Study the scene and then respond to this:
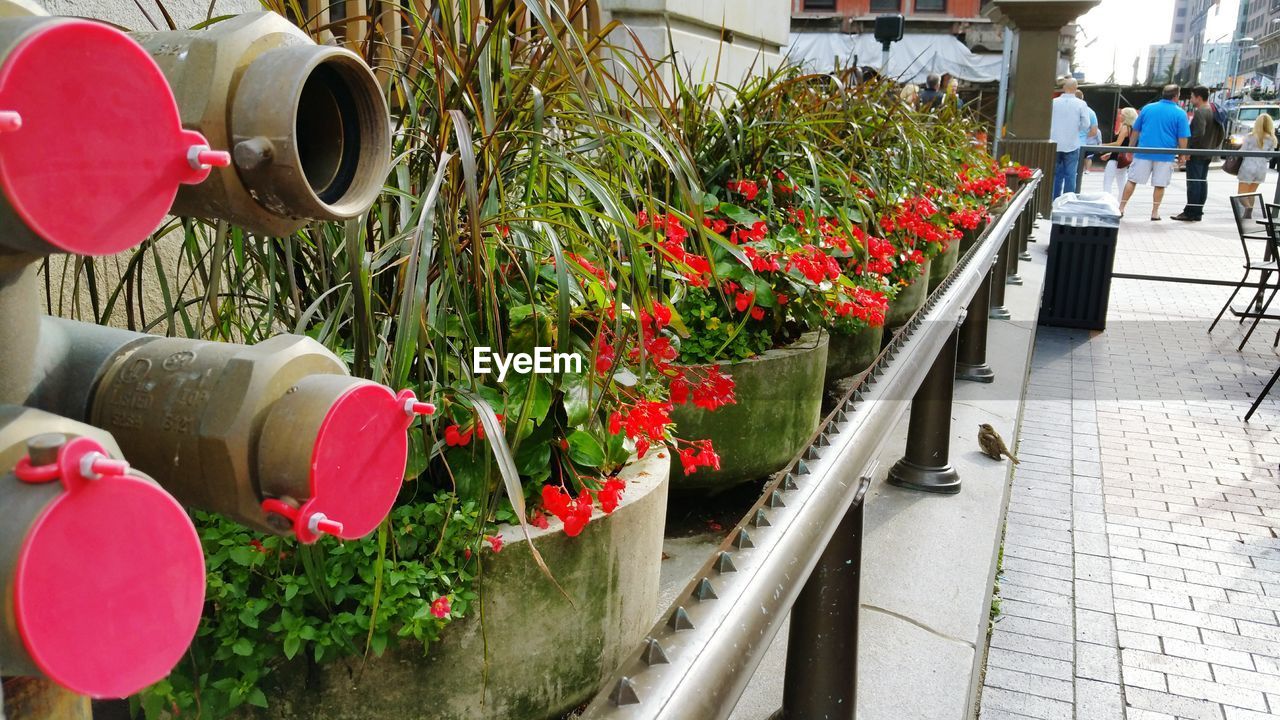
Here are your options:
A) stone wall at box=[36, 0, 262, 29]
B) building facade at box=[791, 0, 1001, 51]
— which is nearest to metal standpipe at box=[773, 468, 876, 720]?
stone wall at box=[36, 0, 262, 29]

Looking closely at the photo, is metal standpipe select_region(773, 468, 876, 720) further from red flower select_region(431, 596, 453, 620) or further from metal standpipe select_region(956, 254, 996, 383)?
Answer: metal standpipe select_region(956, 254, 996, 383)

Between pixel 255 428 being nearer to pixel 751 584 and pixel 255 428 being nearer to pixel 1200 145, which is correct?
pixel 751 584

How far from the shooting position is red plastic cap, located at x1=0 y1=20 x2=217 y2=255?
0.48 m

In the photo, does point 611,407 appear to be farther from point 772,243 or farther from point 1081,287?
point 1081,287

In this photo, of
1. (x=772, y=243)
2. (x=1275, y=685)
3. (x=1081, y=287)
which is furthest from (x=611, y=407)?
(x=1081, y=287)

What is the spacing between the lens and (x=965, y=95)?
30.3 metres

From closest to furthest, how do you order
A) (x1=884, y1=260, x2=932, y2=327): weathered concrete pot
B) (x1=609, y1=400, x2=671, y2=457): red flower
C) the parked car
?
(x1=609, y1=400, x2=671, y2=457): red flower → (x1=884, y1=260, x2=932, y2=327): weathered concrete pot → the parked car

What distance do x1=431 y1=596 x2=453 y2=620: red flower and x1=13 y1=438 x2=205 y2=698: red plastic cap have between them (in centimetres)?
110

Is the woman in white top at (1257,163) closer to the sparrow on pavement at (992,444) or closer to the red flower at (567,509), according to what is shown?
the sparrow on pavement at (992,444)

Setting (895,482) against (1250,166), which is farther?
(1250,166)

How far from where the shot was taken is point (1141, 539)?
4.26 metres

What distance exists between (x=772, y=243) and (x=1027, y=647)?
157cm

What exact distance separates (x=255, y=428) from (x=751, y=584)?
2.09 feet

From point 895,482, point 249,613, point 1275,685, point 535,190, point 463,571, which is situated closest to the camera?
point 249,613
